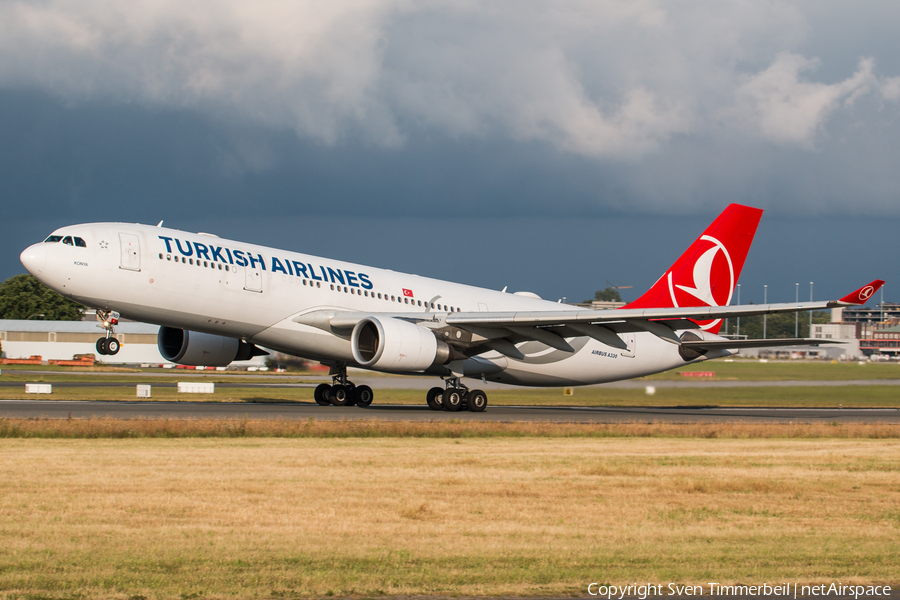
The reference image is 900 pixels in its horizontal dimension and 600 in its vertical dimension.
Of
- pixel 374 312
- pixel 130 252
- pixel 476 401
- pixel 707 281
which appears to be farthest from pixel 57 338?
pixel 707 281

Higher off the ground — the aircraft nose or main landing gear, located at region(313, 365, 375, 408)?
the aircraft nose

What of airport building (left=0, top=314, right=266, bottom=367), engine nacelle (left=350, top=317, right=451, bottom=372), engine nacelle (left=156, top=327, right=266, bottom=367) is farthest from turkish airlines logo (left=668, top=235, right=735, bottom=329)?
airport building (left=0, top=314, right=266, bottom=367)

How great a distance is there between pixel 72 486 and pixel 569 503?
6408 mm

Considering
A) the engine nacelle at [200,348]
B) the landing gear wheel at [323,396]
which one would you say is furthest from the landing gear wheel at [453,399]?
the engine nacelle at [200,348]

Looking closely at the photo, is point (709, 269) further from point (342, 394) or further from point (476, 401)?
point (342, 394)

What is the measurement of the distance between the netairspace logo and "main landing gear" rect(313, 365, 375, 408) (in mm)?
24503

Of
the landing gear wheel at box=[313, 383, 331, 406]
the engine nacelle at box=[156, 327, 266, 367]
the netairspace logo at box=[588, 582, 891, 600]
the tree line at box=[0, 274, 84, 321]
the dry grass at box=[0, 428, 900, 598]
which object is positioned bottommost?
the netairspace logo at box=[588, 582, 891, 600]

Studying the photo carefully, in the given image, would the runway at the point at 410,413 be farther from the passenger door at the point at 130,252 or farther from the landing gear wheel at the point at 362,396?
the passenger door at the point at 130,252

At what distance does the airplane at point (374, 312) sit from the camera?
82.2 feet

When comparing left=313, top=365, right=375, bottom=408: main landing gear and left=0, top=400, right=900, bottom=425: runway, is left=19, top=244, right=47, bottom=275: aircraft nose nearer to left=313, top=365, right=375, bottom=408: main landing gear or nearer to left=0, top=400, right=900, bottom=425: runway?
left=0, top=400, right=900, bottom=425: runway

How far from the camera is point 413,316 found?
96.9ft

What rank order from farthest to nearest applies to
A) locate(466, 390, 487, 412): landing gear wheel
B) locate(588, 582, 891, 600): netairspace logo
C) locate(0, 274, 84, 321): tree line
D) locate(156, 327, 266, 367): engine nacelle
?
locate(0, 274, 84, 321): tree line → locate(156, 327, 266, 367): engine nacelle → locate(466, 390, 487, 412): landing gear wheel → locate(588, 582, 891, 600): netairspace logo

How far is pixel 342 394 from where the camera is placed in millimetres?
31594

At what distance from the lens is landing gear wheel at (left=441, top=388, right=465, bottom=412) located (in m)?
29.1
